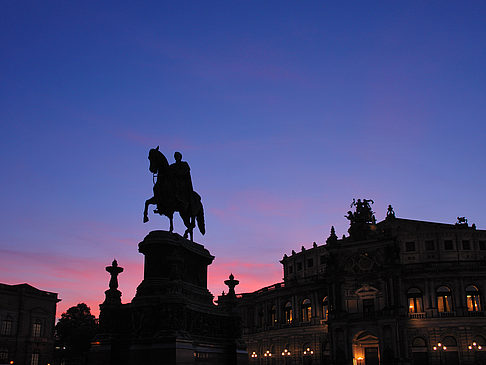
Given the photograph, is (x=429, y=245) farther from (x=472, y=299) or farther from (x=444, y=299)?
(x=472, y=299)

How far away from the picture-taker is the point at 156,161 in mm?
25672

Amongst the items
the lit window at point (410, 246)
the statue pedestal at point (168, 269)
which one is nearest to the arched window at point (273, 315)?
the lit window at point (410, 246)

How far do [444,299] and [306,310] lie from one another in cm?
2089

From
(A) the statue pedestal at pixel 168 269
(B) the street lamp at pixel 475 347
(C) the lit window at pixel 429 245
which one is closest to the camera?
(A) the statue pedestal at pixel 168 269

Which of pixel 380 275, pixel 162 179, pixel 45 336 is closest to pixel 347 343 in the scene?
pixel 380 275

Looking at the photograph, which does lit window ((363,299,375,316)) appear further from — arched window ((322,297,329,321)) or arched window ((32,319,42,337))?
arched window ((32,319,42,337))

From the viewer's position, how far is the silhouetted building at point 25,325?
7394 cm

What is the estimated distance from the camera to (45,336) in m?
79.8

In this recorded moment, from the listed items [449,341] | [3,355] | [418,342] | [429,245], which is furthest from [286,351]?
[3,355]

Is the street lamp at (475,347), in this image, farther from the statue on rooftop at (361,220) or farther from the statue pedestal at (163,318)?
the statue pedestal at (163,318)

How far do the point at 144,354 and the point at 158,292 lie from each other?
2672mm

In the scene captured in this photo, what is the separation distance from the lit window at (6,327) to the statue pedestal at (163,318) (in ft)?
191

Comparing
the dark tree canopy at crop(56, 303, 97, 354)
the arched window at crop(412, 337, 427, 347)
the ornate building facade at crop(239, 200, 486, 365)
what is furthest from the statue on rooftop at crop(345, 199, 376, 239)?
the dark tree canopy at crop(56, 303, 97, 354)

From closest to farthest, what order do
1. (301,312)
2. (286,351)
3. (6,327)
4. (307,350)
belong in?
(6,327) → (307,350) → (286,351) → (301,312)
